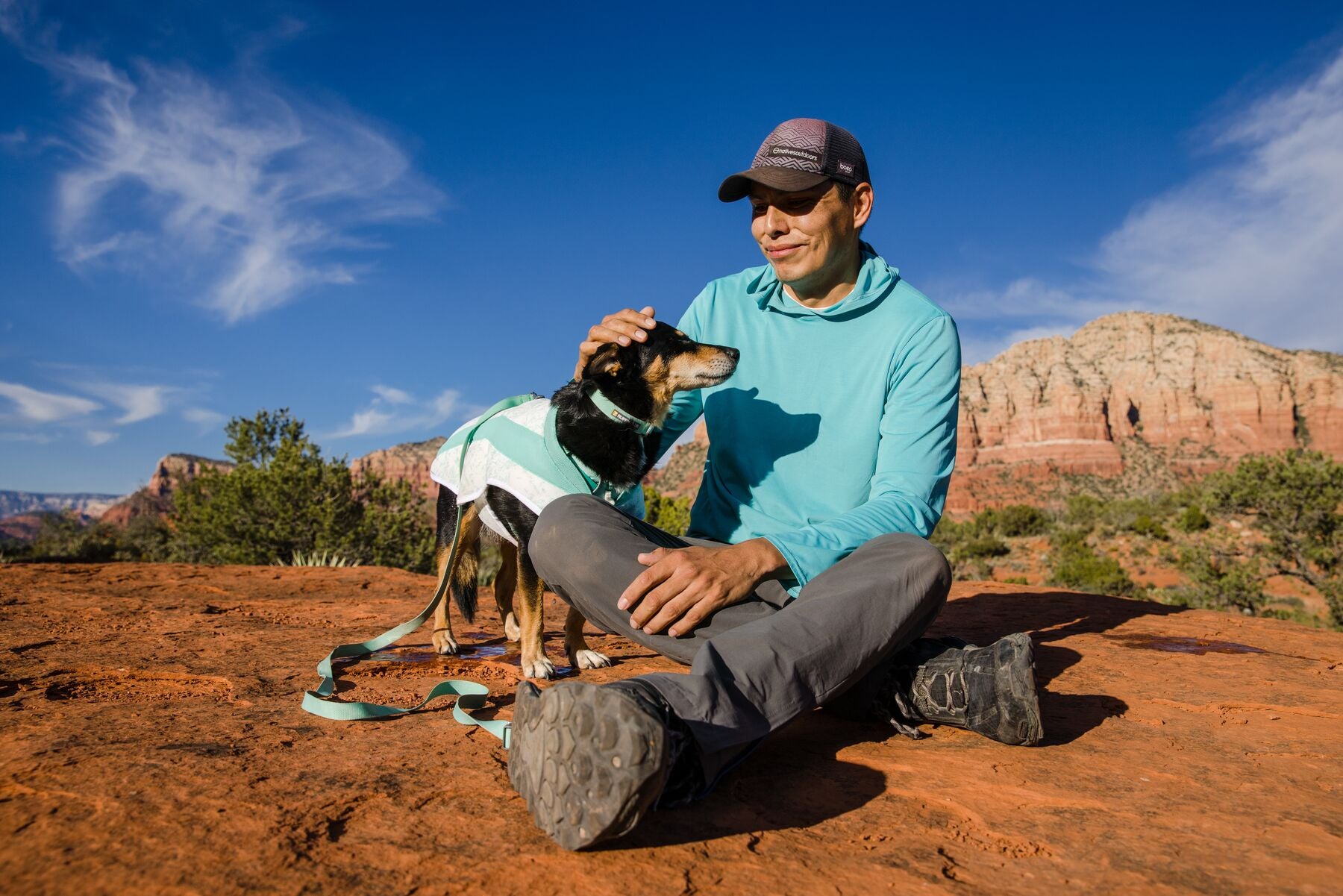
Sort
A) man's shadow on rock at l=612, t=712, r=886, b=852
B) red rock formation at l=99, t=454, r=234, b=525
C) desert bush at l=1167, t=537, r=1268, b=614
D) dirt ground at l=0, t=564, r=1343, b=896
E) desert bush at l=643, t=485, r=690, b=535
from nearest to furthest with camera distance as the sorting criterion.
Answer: dirt ground at l=0, t=564, r=1343, b=896 < man's shadow on rock at l=612, t=712, r=886, b=852 < desert bush at l=1167, t=537, r=1268, b=614 < desert bush at l=643, t=485, r=690, b=535 < red rock formation at l=99, t=454, r=234, b=525

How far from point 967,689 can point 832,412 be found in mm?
1270

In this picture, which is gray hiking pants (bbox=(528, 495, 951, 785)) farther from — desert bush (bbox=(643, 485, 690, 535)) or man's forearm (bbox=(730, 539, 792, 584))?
desert bush (bbox=(643, 485, 690, 535))

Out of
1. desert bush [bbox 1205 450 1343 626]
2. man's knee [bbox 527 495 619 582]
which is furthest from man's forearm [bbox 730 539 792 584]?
desert bush [bbox 1205 450 1343 626]

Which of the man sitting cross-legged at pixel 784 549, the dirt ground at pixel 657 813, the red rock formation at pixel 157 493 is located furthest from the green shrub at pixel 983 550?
the red rock formation at pixel 157 493

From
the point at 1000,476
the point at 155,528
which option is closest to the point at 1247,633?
the point at 155,528

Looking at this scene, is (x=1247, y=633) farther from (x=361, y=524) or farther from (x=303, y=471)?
(x=303, y=471)

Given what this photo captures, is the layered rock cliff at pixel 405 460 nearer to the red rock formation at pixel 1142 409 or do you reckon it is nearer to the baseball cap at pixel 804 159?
the red rock formation at pixel 1142 409

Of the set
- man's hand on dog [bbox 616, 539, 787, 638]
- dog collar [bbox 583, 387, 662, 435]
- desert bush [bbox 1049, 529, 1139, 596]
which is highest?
dog collar [bbox 583, 387, 662, 435]

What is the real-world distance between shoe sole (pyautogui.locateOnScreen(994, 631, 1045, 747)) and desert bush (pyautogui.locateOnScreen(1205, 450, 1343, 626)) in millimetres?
14196

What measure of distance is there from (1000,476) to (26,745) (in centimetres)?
8303

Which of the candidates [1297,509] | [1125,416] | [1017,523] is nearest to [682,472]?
[1017,523]

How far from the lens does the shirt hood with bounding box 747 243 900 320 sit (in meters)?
3.34

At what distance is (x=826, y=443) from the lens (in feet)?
10.6

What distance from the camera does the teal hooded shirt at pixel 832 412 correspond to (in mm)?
3004
